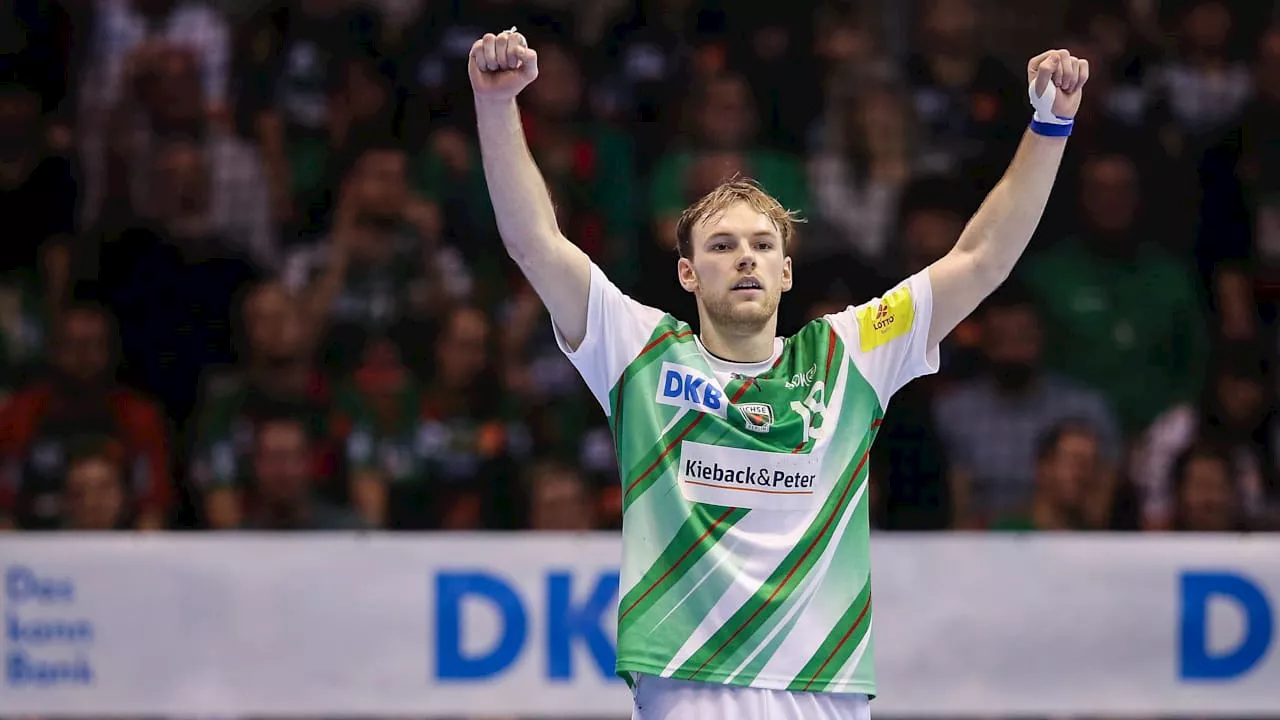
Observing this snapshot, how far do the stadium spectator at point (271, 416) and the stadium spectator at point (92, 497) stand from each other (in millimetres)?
515

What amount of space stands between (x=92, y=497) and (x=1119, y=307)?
5.49 metres

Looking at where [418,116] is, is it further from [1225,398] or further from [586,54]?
[1225,398]

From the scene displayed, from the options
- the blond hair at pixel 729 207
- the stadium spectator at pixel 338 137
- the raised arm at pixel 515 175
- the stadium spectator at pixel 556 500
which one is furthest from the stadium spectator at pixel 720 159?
the raised arm at pixel 515 175

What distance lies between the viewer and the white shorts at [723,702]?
14.0ft

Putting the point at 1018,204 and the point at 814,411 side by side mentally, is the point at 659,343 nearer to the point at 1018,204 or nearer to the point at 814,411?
the point at 814,411

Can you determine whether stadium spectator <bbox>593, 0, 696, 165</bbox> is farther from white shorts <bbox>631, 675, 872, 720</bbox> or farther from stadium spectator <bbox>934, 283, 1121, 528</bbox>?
white shorts <bbox>631, 675, 872, 720</bbox>

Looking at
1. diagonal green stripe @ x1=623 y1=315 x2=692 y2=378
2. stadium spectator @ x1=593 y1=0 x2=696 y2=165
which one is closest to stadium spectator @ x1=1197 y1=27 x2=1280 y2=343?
stadium spectator @ x1=593 y1=0 x2=696 y2=165

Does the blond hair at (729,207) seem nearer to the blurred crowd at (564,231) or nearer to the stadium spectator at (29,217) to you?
the blurred crowd at (564,231)

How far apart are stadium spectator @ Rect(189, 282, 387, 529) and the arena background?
1.0 inches

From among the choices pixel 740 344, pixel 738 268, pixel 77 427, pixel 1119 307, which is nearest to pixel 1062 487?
Answer: pixel 1119 307

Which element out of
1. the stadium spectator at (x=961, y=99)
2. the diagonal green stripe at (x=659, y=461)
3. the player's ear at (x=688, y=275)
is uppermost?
the stadium spectator at (x=961, y=99)

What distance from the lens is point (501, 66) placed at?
4328 mm

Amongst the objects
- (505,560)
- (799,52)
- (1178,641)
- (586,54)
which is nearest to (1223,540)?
(1178,641)

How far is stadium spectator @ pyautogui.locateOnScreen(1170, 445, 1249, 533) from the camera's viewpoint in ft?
27.8
